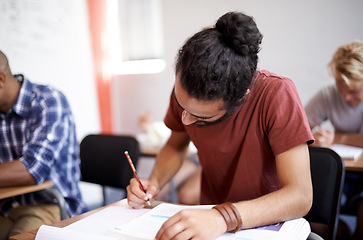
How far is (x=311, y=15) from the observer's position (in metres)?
3.04

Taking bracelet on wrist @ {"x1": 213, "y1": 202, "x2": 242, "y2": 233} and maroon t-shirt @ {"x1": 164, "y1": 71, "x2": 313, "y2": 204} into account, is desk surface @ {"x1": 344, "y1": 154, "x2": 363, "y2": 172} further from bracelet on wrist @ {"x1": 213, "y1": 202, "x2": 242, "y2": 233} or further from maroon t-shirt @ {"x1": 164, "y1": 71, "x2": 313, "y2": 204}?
bracelet on wrist @ {"x1": 213, "y1": 202, "x2": 242, "y2": 233}

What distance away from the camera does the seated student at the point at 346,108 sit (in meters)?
1.95

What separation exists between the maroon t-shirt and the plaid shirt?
0.71 meters

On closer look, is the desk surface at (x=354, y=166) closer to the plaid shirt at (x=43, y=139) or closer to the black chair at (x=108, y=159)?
the black chair at (x=108, y=159)

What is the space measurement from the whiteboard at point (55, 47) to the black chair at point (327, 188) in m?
2.48

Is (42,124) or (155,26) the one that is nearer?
(42,124)

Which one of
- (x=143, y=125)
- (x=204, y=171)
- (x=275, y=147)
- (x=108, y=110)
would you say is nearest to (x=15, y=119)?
(x=204, y=171)

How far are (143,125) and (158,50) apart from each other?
111 cm

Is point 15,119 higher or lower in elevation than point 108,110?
higher

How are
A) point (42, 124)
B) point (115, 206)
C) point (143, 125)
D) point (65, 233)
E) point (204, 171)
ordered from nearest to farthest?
1. point (65, 233)
2. point (115, 206)
3. point (204, 171)
4. point (42, 124)
5. point (143, 125)

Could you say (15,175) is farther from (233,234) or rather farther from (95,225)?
(233,234)

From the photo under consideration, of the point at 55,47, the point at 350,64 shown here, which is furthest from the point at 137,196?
the point at 55,47

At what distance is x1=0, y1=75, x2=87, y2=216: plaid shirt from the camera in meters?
1.61

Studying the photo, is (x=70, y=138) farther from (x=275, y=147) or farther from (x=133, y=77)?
(x=133, y=77)
